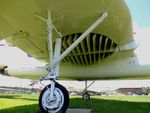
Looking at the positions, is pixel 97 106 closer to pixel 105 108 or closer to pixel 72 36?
pixel 105 108

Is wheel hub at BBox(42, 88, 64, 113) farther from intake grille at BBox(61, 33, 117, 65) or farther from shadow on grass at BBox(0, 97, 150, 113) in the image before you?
intake grille at BBox(61, 33, 117, 65)

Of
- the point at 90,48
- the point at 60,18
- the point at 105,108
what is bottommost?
→ the point at 105,108

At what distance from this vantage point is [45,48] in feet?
35.5

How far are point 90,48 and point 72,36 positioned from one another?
60.2 inches

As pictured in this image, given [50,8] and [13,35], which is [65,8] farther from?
[13,35]

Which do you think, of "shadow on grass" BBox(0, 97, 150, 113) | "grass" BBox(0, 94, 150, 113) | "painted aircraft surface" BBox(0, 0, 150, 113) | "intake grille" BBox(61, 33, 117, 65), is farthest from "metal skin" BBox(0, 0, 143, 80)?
"shadow on grass" BBox(0, 97, 150, 113)

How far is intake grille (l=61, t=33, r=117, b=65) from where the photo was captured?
383 inches

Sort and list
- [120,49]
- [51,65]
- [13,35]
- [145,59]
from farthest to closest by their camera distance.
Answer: [145,59], [120,49], [13,35], [51,65]

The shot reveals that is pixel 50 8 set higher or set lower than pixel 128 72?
higher

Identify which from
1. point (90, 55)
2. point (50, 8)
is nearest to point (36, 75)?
point (90, 55)

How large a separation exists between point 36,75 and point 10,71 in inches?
93.0

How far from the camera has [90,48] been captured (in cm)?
1088

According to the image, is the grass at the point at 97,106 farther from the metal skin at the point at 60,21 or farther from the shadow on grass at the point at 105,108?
the metal skin at the point at 60,21

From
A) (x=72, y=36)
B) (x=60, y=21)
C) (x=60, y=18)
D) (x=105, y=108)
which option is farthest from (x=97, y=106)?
(x=60, y=18)
